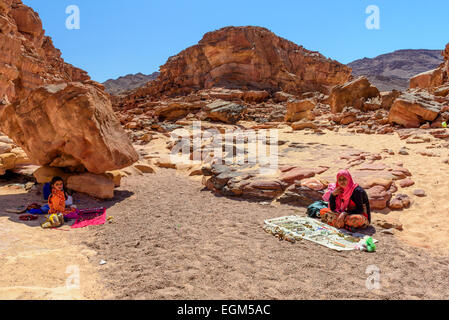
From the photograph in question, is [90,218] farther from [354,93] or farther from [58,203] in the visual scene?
[354,93]

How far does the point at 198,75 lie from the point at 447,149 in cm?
2440

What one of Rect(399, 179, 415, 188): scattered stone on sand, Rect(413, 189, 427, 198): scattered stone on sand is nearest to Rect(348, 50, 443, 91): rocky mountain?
Rect(399, 179, 415, 188): scattered stone on sand

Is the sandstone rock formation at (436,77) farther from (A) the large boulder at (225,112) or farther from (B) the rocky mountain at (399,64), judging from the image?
(B) the rocky mountain at (399,64)

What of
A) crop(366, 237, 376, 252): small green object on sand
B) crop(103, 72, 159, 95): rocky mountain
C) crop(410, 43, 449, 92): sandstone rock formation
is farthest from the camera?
crop(103, 72, 159, 95): rocky mountain

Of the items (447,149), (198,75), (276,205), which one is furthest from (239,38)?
(276,205)

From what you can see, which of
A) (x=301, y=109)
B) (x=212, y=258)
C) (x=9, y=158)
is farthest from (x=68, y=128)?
(x=301, y=109)

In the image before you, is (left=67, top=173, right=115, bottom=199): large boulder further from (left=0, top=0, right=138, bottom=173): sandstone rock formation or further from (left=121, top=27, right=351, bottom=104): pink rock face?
(left=121, top=27, right=351, bottom=104): pink rock face

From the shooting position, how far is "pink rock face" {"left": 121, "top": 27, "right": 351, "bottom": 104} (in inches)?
1026

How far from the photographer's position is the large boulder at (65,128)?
205 inches

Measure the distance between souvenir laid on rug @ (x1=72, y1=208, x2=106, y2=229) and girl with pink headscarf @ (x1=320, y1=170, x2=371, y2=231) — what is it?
3611 millimetres

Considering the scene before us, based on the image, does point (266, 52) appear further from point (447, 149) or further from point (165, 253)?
point (165, 253)

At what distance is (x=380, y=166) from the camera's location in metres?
5.86

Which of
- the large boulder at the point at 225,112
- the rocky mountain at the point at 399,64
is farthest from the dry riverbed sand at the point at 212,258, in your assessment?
the rocky mountain at the point at 399,64

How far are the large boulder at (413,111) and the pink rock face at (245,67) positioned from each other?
1603 cm
